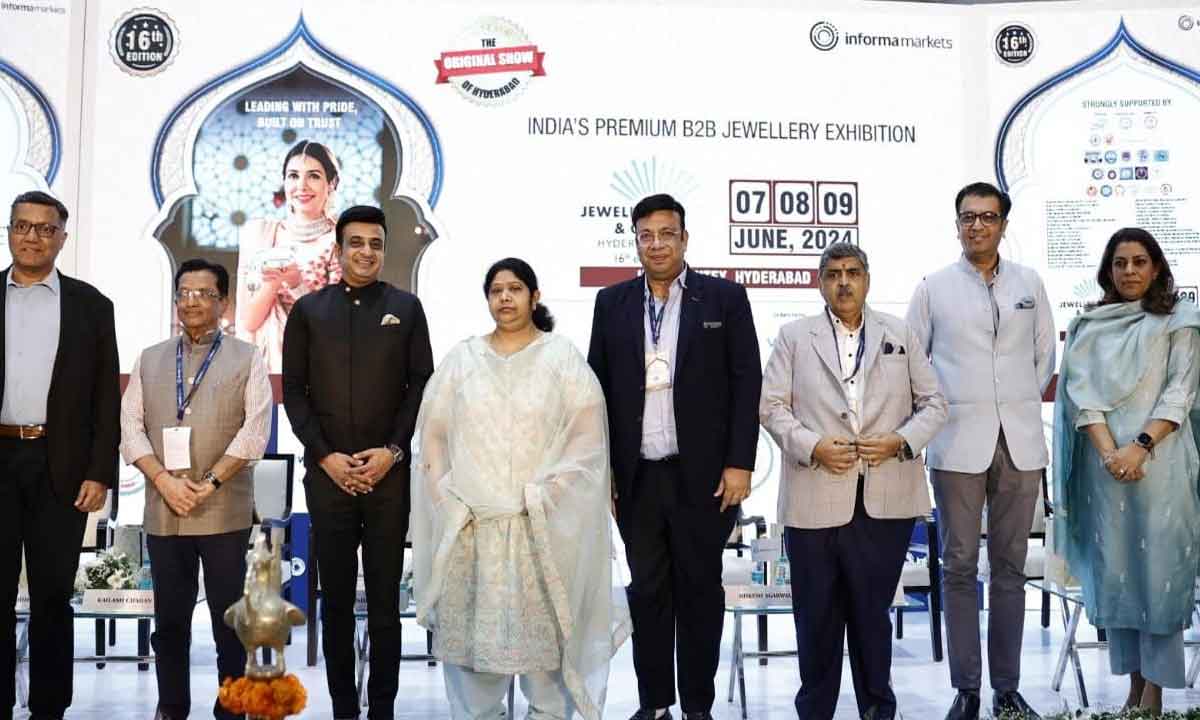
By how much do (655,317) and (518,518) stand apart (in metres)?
0.81

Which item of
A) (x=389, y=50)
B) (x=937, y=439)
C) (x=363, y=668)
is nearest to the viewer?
(x=937, y=439)

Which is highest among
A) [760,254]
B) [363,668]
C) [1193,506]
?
[760,254]

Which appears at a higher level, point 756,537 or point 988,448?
point 988,448

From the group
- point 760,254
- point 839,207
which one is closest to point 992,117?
point 839,207

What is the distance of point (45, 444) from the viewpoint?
337 cm

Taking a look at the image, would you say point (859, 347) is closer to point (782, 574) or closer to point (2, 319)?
point (782, 574)

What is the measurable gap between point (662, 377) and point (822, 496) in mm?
611

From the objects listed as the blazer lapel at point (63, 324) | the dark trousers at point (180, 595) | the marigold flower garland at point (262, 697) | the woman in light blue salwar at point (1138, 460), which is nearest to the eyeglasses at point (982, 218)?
the woman in light blue salwar at point (1138, 460)

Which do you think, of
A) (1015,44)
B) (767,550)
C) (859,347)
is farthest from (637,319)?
(1015,44)

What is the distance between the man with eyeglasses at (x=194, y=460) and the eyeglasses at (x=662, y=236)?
4.28 ft

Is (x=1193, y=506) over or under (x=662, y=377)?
under

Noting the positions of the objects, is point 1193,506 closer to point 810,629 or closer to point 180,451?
point 810,629

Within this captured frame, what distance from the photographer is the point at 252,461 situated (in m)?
3.51

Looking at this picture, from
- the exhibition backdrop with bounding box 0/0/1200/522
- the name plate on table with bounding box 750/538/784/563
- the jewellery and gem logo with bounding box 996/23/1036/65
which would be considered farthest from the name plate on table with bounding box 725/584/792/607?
the jewellery and gem logo with bounding box 996/23/1036/65
